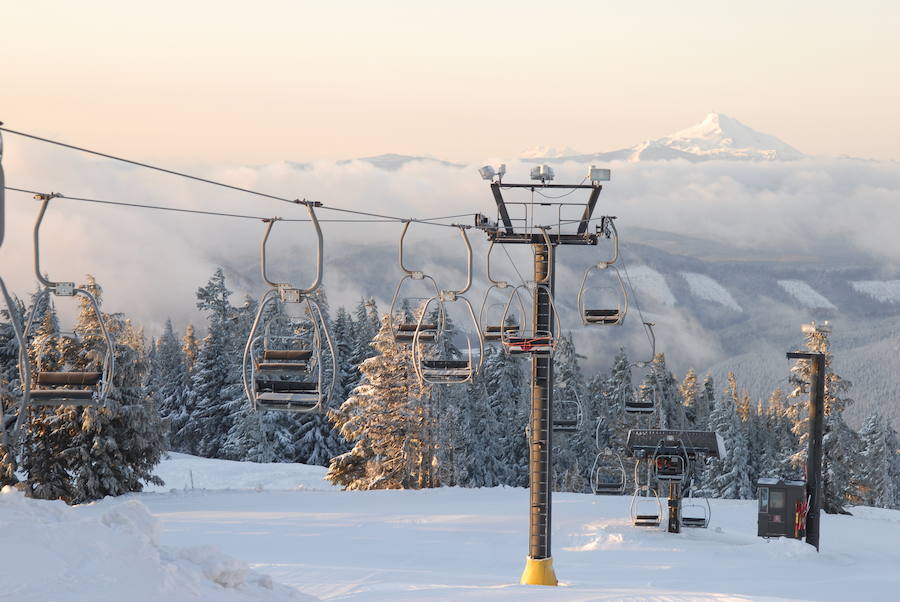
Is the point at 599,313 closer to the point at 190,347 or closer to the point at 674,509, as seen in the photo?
the point at 674,509

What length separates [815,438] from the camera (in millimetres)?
29359

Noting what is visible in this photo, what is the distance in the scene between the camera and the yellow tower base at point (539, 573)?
841 inches

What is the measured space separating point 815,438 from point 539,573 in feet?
37.3

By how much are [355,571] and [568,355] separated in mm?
41880

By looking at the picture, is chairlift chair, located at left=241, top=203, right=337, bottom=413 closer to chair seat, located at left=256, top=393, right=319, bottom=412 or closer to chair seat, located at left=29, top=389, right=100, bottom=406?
chair seat, located at left=256, top=393, right=319, bottom=412

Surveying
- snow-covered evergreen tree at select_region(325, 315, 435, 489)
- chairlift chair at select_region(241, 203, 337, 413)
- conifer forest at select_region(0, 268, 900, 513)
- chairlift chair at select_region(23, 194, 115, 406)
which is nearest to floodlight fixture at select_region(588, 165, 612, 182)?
conifer forest at select_region(0, 268, 900, 513)

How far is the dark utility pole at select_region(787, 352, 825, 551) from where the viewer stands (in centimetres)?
2917

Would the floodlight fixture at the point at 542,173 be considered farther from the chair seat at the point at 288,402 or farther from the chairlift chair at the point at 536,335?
the chair seat at the point at 288,402

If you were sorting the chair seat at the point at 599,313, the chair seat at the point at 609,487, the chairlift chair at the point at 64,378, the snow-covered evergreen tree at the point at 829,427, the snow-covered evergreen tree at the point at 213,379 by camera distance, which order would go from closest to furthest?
1. the chairlift chair at the point at 64,378
2. the chair seat at the point at 599,313
3. the chair seat at the point at 609,487
4. the snow-covered evergreen tree at the point at 829,427
5. the snow-covered evergreen tree at the point at 213,379

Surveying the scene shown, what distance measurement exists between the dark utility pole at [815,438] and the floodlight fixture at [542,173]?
10653 millimetres

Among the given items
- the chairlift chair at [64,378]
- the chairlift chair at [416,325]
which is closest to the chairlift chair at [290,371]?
the chairlift chair at [64,378]

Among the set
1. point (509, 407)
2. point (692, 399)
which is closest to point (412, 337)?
point (509, 407)

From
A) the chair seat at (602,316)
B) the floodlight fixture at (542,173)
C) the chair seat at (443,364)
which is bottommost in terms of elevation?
the chair seat at (443,364)

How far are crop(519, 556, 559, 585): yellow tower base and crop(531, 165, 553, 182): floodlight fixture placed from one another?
7610mm
